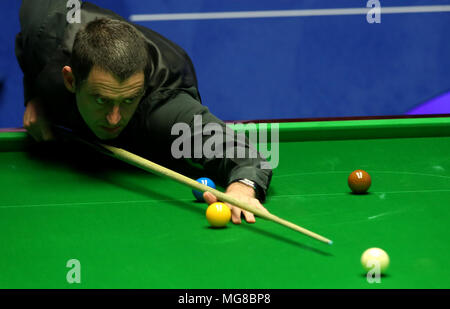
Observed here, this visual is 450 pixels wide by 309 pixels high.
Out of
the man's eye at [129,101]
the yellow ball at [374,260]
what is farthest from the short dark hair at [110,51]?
the yellow ball at [374,260]

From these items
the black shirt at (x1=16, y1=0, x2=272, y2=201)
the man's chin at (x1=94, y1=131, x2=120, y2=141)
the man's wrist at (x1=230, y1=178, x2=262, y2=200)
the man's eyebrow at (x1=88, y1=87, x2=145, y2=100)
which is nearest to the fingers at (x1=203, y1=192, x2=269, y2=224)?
the man's wrist at (x1=230, y1=178, x2=262, y2=200)

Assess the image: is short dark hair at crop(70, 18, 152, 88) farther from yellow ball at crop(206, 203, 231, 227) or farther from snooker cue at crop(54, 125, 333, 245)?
yellow ball at crop(206, 203, 231, 227)

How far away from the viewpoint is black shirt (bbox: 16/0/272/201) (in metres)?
2.79

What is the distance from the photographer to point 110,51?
2.55 m

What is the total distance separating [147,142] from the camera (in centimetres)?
295

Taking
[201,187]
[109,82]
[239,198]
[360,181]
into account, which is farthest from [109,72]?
[360,181]

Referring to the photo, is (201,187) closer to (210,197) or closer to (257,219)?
(210,197)

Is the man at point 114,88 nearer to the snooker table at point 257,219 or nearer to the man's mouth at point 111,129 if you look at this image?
the man's mouth at point 111,129

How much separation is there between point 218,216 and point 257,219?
18cm

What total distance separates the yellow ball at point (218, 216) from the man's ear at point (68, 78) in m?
1.00

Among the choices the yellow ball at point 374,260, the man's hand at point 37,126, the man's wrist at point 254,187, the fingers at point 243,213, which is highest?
the man's hand at point 37,126

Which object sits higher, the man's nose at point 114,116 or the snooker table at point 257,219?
the man's nose at point 114,116

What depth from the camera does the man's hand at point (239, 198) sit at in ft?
7.22

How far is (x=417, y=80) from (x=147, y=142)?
3.16m
